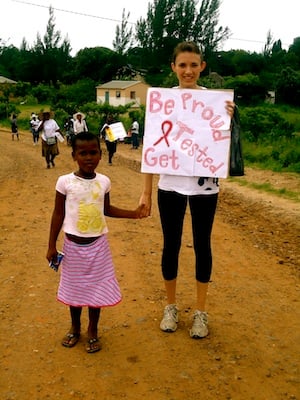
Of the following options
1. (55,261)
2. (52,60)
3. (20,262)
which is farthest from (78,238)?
(52,60)

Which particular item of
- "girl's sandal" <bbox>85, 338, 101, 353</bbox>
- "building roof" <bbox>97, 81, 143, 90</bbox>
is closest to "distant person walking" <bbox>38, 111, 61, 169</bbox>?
"girl's sandal" <bbox>85, 338, 101, 353</bbox>

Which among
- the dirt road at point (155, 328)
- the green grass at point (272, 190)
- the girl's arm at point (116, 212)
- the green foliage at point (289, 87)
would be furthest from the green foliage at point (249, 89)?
the girl's arm at point (116, 212)

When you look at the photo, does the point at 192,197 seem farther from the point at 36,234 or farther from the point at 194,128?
the point at 36,234

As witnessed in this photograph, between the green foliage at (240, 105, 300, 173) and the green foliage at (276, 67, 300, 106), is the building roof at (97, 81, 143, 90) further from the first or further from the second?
the green foliage at (240, 105, 300, 173)

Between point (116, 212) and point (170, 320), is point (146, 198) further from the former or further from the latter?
point (170, 320)

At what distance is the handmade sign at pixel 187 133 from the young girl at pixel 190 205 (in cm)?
7

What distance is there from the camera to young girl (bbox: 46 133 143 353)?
2982mm

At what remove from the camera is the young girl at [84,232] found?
117 inches

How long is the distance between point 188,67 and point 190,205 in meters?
0.93

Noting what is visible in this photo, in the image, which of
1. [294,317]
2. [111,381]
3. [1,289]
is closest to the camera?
[111,381]

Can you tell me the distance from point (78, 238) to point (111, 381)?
913 mm

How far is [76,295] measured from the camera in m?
3.07

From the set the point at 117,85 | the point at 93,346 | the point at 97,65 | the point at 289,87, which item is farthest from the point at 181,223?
the point at 97,65

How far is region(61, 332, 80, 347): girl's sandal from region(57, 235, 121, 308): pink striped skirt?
1.02 feet
